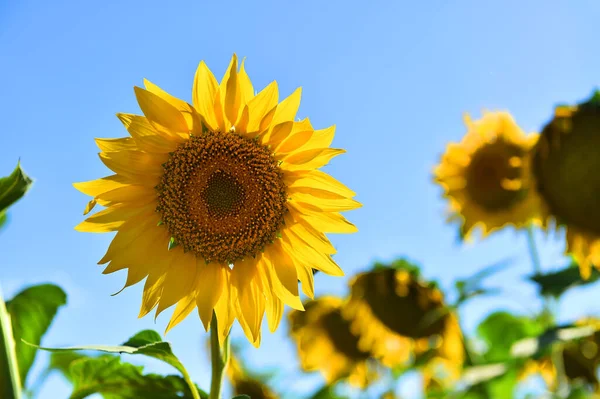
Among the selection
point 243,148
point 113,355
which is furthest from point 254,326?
point 243,148

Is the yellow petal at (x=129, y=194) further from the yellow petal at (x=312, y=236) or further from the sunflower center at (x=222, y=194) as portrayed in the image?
the yellow petal at (x=312, y=236)

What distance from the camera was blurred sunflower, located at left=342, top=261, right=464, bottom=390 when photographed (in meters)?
5.03

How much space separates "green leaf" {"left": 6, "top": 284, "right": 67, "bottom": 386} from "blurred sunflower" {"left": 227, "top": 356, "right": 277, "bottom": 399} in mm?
2967

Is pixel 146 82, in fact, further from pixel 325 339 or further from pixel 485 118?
pixel 325 339

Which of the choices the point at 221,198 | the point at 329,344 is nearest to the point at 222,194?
the point at 221,198

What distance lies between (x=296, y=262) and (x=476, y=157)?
10.4 feet

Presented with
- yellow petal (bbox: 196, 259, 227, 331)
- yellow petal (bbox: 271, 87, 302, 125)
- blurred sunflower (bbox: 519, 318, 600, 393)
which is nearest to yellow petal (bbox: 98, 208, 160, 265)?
yellow petal (bbox: 196, 259, 227, 331)

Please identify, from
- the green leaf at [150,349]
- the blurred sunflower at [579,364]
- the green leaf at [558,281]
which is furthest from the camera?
the blurred sunflower at [579,364]

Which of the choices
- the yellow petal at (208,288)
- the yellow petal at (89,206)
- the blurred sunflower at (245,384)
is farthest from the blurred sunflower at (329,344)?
the yellow petal at (89,206)

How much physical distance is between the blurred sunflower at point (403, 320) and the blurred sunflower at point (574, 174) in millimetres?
1357

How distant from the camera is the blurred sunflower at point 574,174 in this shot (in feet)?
12.0

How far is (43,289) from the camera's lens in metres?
2.19

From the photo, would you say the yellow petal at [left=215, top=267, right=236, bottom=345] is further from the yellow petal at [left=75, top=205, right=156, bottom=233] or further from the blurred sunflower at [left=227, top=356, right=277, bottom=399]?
the blurred sunflower at [left=227, top=356, right=277, bottom=399]

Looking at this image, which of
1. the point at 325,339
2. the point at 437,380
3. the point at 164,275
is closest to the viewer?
the point at 164,275
